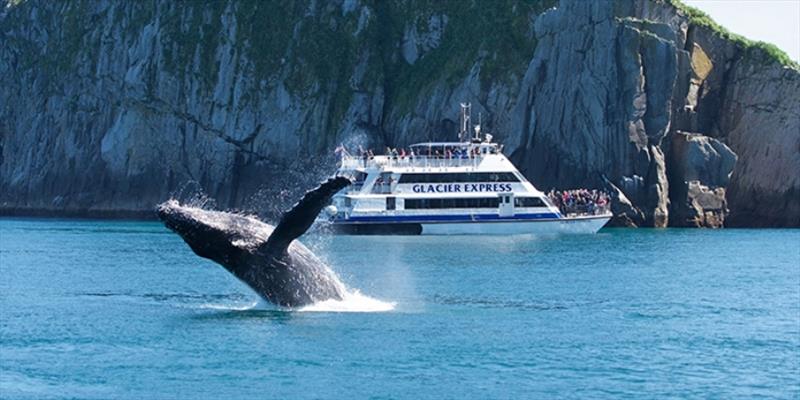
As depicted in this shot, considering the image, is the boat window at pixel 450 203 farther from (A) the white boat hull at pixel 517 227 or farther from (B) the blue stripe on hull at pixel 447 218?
(A) the white boat hull at pixel 517 227

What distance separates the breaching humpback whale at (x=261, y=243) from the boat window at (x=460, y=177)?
6695 cm

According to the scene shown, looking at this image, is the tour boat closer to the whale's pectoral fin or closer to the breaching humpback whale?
the breaching humpback whale

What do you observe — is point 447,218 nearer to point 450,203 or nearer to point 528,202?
point 450,203

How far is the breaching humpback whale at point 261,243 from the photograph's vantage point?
39.0m

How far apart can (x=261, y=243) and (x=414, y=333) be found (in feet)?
17.0

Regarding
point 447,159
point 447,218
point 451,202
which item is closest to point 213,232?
point 447,218

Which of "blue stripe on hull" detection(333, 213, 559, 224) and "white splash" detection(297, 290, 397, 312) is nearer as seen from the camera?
"white splash" detection(297, 290, 397, 312)

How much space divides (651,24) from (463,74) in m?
24.7

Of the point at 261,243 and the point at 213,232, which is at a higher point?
the point at 213,232

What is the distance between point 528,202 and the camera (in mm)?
109188

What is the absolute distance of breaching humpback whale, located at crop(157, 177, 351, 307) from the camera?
1535 inches

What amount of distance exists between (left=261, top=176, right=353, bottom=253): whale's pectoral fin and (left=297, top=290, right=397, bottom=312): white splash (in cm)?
436

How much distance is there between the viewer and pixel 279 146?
15200 cm

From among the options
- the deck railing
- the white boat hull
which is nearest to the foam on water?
Result: the white boat hull
